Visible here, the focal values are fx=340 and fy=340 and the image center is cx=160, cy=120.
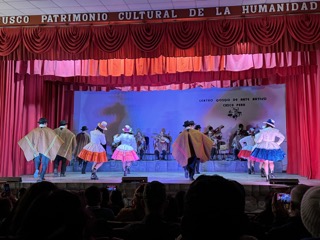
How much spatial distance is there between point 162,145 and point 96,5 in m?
5.03

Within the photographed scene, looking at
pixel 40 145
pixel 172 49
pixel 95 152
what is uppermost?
pixel 172 49

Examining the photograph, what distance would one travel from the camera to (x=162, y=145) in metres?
10.4

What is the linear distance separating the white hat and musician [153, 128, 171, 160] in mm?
9038

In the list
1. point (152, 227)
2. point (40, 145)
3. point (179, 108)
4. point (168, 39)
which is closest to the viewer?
point (152, 227)

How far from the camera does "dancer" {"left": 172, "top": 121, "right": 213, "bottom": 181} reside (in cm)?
712

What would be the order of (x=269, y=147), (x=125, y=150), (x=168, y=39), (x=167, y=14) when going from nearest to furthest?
(x=168, y=39)
(x=167, y=14)
(x=269, y=147)
(x=125, y=150)

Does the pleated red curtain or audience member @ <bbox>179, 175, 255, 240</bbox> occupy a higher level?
the pleated red curtain

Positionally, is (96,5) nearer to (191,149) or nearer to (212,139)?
(191,149)

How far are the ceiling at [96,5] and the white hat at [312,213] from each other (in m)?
5.64

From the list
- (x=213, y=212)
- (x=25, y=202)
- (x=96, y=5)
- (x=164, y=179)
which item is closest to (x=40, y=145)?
(x=164, y=179)

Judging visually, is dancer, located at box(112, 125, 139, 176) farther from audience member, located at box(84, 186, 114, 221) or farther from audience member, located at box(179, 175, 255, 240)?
audience member, located at box(179, 175, 255, 240)

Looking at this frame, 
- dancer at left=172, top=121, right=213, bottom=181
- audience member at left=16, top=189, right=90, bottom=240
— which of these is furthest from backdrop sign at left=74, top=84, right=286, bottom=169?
audience member at left=16, top=189, right=90, bottom=240

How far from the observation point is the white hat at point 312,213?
1305mm

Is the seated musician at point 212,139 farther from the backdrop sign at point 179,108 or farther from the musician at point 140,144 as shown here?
the musician at point 140,144
